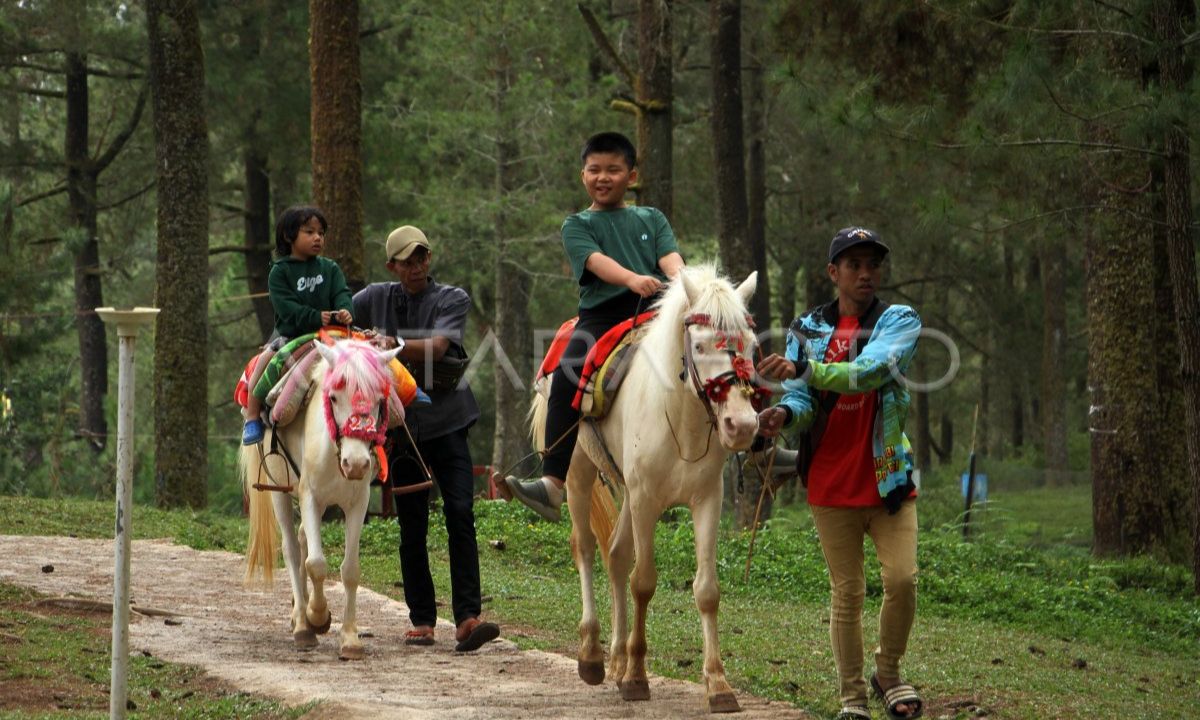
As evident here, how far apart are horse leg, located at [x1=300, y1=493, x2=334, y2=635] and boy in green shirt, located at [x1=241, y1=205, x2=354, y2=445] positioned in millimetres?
640

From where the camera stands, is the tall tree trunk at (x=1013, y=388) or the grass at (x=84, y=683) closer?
the grass at (x=84, y=683)

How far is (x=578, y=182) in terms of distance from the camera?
28375mm

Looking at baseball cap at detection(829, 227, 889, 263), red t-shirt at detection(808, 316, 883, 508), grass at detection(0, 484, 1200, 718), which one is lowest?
grass at detection(0, 484, 1200, 718)

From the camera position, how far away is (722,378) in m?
6.28

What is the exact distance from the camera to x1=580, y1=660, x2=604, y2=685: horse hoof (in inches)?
295

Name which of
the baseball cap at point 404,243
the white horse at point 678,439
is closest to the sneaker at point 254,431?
the baseball cap at point 404,243

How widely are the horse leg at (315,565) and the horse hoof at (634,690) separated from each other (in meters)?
2.24

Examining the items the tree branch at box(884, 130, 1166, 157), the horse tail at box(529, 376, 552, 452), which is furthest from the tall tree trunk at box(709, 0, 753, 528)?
the horse tail at box(529, 376, 552, 452)

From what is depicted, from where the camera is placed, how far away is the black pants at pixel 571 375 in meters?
7.81

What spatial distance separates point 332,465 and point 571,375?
1.76 meters

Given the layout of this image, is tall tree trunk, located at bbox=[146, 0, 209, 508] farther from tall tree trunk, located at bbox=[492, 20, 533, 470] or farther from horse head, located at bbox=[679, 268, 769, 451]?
horse head, located at bbox=[679, 268, 769, 451]

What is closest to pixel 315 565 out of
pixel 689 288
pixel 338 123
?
pixel 689 288

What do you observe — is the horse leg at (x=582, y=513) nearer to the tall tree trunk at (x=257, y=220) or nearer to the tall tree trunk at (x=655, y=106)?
the tall tree trunk at (x=655, y=106)

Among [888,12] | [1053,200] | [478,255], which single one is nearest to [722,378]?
[888,12]
